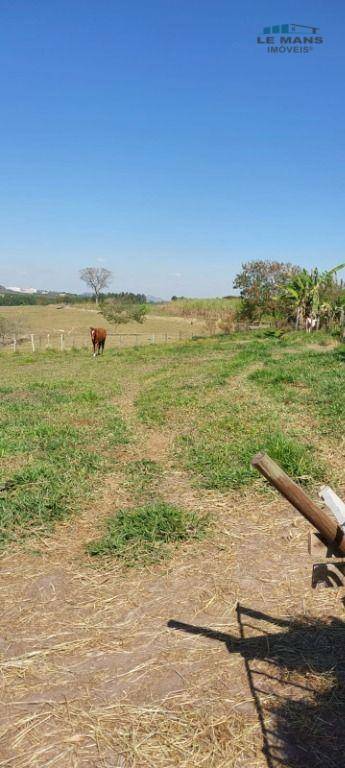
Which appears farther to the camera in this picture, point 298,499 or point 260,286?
point 260,286

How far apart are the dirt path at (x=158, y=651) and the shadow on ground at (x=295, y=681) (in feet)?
0.04

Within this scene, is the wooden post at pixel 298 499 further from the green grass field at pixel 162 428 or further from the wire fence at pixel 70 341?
the wire fence at pixel 70 341

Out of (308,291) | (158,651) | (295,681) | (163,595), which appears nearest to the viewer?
(295,681)

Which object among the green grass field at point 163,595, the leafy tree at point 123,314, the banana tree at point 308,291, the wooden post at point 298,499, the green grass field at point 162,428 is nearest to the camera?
the wooden post at point 298,499

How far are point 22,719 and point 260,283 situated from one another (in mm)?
40230

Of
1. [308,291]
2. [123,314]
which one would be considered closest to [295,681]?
[308,291]

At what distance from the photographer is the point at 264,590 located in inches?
154

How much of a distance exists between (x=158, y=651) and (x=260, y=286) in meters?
39.2

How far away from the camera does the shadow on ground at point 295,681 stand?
8.20 feet

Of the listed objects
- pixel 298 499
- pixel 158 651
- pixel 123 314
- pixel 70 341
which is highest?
pixel 123 314

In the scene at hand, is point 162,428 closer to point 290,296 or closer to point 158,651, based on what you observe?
point 158,651

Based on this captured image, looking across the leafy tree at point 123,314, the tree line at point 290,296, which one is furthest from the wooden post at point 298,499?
the leafy tree at point 123,314

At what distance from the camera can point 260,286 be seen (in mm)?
40531

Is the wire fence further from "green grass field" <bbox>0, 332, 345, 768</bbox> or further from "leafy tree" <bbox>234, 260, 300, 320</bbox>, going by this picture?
"green grass field" <bbox>0, 332, 345, 768</bbox>
